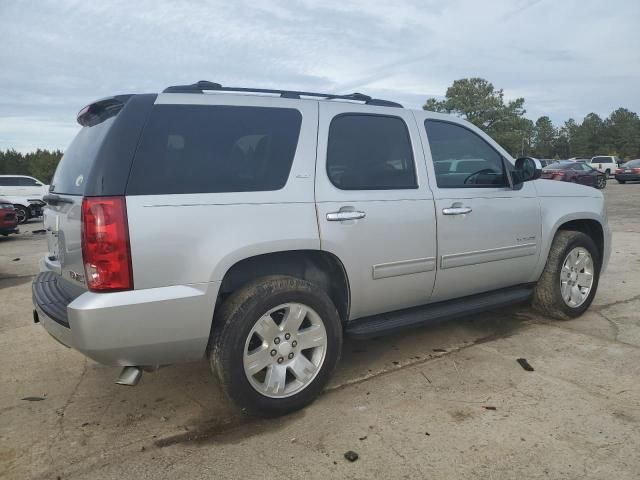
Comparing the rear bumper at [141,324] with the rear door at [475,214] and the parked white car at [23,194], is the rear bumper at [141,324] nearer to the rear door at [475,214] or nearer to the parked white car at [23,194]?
the rear door at [475,214]

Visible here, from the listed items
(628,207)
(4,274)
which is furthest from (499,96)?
(4,274)

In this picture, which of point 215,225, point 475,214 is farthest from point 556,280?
point 215,225

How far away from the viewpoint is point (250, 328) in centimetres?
281

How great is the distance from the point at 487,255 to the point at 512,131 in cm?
7338

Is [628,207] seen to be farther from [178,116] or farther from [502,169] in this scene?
[178,116]

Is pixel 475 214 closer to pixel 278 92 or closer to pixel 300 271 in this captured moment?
pixel 300 271

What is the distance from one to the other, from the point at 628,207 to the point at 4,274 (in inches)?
675

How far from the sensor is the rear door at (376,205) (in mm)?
3164

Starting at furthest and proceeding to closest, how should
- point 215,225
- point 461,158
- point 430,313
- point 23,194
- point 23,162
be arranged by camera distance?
1. point 23,162
2. point 23,194
3. point 461,158
4. point 430,313
5. point 215,225

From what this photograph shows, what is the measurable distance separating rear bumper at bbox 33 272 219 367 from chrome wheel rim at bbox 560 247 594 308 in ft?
10.8

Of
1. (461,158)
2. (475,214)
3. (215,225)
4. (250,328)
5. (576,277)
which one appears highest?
(461,158)

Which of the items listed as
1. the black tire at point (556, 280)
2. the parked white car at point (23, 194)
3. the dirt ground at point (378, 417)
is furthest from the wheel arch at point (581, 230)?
the parked white car at point (23, 194)

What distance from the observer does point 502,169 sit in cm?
420

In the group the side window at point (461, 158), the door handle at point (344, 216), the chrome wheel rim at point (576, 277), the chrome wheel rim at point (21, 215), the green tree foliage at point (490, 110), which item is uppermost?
the green tree foliage at point (490, 110)
